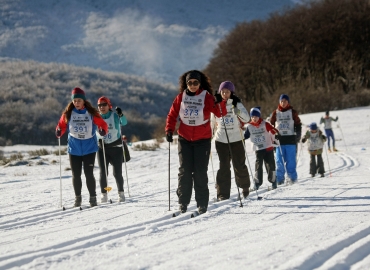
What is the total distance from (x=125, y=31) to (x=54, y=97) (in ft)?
200

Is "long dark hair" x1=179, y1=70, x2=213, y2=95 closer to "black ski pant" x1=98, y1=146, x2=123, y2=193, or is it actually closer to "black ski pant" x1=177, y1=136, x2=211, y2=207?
"black ski pant" x1=177, y1=136, x2=211, y2=207

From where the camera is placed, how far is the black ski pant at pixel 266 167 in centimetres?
982

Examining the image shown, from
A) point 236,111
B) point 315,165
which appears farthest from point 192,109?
point 315,165

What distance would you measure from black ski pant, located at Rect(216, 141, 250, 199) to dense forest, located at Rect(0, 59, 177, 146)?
25.3 meters

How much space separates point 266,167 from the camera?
399 inches

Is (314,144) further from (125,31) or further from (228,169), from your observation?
(125,31)

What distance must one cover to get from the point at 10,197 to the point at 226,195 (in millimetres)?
4783

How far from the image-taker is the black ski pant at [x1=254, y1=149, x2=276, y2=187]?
9820 millimetres

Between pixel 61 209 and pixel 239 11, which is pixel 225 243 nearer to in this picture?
pixel 61 209

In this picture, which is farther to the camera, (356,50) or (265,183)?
(356,50)

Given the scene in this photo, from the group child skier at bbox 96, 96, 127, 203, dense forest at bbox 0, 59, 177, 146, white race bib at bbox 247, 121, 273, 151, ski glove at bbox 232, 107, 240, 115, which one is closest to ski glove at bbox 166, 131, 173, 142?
ski glove at bbox 232, 107, 240, 115

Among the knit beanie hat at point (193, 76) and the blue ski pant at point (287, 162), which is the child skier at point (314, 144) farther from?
the knit beanie hat at point (193, 76)

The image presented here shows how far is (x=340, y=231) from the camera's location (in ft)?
16.3

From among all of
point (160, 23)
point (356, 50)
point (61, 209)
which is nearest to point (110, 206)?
point (61, 209)
